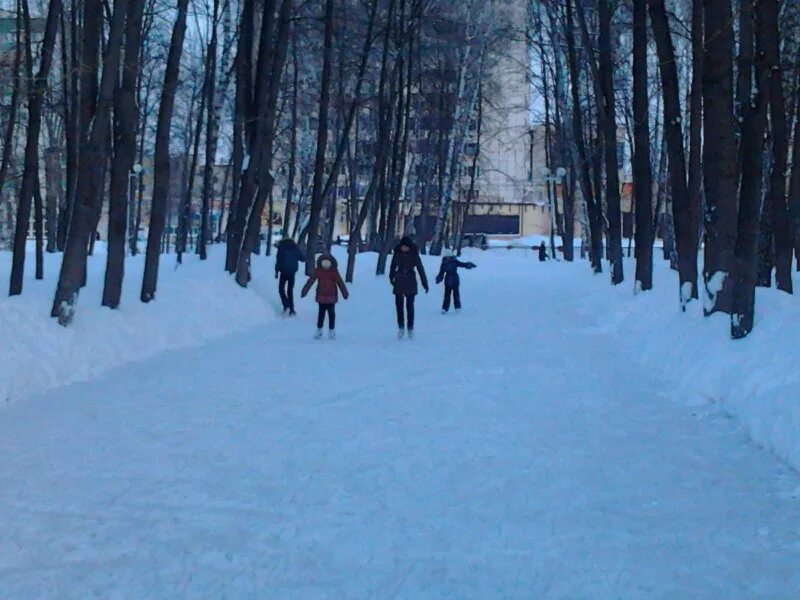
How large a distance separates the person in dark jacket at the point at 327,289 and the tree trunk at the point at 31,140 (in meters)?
5.68

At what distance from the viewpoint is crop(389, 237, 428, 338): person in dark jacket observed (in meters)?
17.7

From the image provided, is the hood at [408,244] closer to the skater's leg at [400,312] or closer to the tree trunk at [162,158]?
the skater's leg at [400,312]

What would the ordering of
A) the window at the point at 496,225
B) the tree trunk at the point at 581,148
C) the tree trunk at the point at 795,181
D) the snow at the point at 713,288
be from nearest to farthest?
the snow at the point at 713,288
the tree trunk at the point at 795,181
the tree trunk at the point at 581,148
the window at the point at 496,225

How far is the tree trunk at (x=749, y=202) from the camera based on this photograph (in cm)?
1243

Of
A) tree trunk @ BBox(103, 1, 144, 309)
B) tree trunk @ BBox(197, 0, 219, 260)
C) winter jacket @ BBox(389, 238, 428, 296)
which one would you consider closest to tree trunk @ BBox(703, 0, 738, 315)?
winter jacket @ BBox(389, 238, 428, 296)

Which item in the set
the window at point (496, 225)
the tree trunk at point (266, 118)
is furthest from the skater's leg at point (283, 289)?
the window at point (496, 225)


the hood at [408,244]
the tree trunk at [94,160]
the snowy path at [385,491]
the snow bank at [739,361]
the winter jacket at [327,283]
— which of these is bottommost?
the snowy path at [385,491]

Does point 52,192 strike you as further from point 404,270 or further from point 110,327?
point 110,327

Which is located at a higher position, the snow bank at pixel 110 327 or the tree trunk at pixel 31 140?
the tree trunk at pixel 31 140

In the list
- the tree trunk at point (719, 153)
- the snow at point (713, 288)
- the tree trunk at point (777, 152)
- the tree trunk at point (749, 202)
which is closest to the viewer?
the tree trunk at point (749, 202)

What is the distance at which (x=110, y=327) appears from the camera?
14.9m

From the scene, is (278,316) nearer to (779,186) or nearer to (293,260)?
(293,260)

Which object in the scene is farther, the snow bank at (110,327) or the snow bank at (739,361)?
the snow bank at (110,327)

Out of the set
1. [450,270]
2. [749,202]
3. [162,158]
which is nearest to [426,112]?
[450,270]
